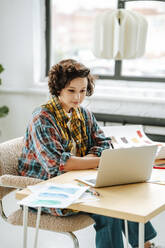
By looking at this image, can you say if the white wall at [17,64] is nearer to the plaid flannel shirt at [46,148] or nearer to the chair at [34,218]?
the plaid flannel shirt at [46,148]

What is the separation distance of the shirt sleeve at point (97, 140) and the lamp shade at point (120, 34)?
39 cm

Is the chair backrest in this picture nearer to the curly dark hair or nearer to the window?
the curly dark hair

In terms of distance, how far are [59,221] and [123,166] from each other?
1.29ft

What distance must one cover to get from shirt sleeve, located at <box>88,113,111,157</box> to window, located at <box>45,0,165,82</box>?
4.50ft

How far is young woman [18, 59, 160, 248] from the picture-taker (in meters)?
1.88

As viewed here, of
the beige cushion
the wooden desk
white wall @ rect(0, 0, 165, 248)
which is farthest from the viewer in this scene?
white wall @ rect(0, 0, 165, 248)

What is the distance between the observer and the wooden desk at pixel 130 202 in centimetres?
140

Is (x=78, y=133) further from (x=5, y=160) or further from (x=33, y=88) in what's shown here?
(x=33, y=88)

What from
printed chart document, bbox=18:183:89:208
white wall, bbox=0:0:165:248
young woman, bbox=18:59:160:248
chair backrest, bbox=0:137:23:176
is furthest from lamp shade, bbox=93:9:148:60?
white wall, bbox=0:0:165:248

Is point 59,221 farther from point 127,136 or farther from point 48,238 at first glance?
point 48,238

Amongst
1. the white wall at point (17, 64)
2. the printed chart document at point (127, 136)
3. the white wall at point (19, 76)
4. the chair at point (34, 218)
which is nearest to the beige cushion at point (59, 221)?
the chair at point (34, 218)

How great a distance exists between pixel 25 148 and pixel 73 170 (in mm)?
320

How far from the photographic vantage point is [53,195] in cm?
154

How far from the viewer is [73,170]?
1898 millimetres
